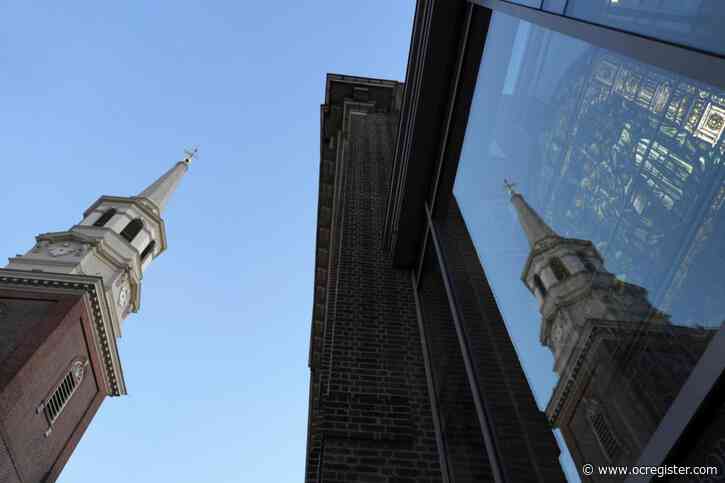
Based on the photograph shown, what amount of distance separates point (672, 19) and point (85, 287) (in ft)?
84.7

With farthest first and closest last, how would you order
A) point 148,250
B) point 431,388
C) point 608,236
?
point 148,250 → point 431,388 → point 608,236

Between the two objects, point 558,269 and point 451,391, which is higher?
point 558,269

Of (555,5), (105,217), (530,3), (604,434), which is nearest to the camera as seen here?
(604,434)

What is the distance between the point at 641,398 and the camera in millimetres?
2840

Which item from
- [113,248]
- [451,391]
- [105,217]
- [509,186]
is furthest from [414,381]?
[105,217]

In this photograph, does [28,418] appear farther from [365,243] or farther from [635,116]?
[635,116]

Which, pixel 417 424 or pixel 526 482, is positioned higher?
pixel 526 482

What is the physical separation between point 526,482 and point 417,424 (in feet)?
11.7

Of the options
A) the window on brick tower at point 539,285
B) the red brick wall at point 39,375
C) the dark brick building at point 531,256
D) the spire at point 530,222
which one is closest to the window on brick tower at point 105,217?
the red brick wall at point 39,375

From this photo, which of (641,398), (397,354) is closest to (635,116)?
(641,398)

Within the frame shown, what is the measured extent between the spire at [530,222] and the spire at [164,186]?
3400 cm

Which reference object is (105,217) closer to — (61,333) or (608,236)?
(61,333)

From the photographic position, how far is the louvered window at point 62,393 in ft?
70.3

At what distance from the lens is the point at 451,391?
668 cm
